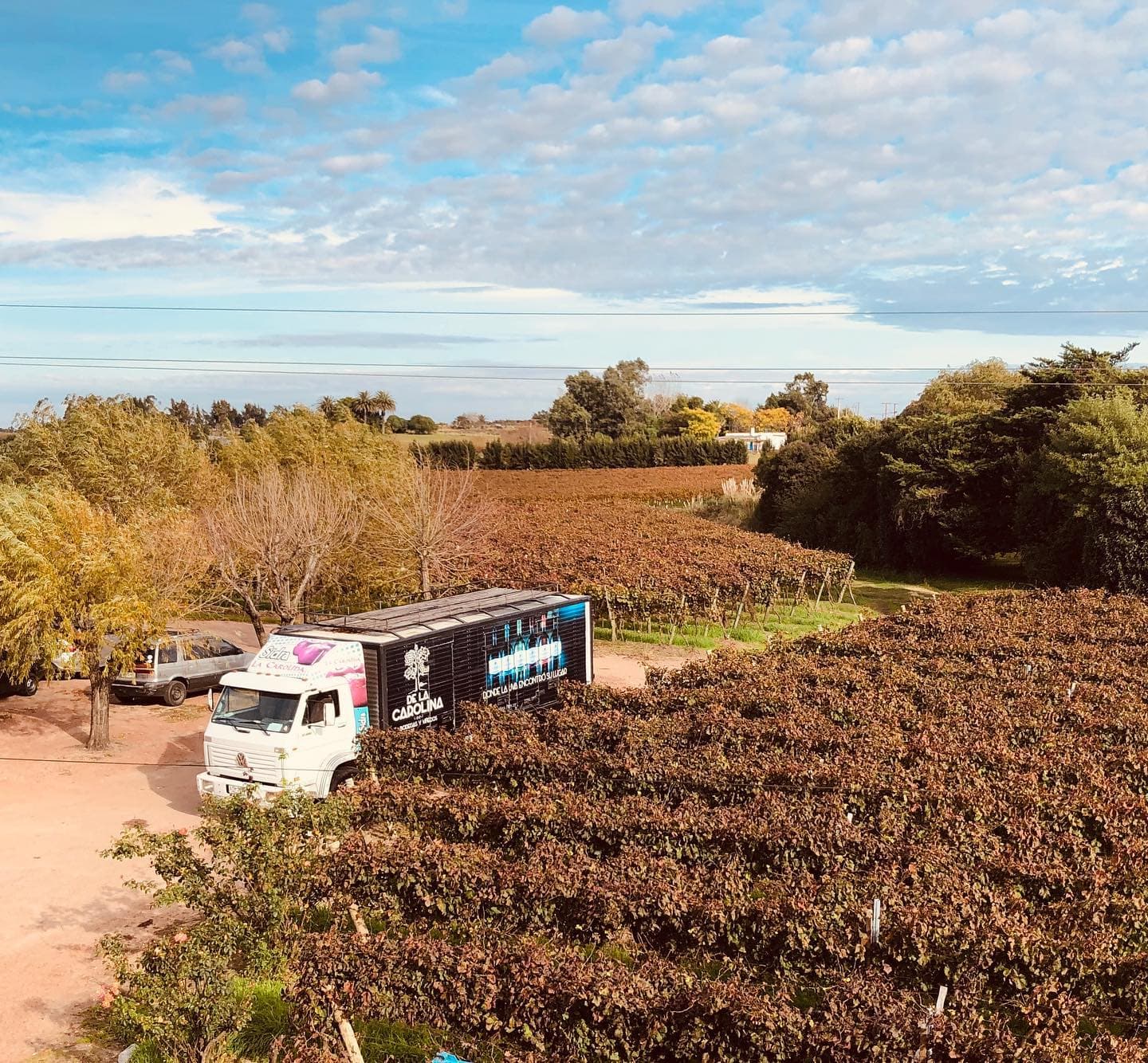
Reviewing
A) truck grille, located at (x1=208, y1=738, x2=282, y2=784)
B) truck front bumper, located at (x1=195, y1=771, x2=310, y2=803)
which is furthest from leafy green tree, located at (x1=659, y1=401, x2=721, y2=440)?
truck front bumper, located at (x1=195, y1=771, x2=310, y2=803)

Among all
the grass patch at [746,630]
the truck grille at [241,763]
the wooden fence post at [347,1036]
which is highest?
the truck grille at [241,763]

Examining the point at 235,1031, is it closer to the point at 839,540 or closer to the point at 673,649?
the point at 673,649

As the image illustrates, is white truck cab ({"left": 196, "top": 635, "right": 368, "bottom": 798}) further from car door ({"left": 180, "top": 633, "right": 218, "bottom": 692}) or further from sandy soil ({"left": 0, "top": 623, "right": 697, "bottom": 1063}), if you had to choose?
car door ({"left": 180, "top": 633, "right": 218, "bottom": 692})

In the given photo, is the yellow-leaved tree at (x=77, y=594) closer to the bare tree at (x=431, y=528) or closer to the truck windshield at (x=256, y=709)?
the truck windshield at (x=256, y=709)

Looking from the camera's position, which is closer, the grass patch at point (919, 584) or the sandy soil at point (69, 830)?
the sandy soil at point (69, 830)

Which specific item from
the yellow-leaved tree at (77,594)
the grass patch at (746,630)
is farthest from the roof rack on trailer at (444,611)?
the grass patch at (746,630)

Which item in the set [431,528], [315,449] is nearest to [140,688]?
[431,528]

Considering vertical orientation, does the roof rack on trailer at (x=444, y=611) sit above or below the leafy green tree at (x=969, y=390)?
below

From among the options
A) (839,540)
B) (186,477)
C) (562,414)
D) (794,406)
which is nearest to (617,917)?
(186,477)
